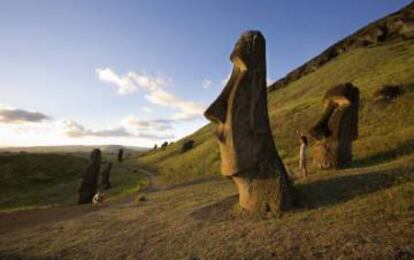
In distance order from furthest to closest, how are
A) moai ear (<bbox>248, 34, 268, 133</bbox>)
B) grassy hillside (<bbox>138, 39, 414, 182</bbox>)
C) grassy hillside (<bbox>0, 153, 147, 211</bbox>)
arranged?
grassy hillside (<bbox>0, 153, 147, 211</bbox>), grassy hillside (<bbox>138, 39, 414, 182</bbox>), moai ear (<bbox>248, 34, 268, 133</bbox>)

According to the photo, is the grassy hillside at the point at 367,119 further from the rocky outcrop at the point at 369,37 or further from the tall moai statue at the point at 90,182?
the rocky outcrop at the point at 369,37

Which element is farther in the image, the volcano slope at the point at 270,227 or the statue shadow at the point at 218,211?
the statue shadow at the point at 218,211

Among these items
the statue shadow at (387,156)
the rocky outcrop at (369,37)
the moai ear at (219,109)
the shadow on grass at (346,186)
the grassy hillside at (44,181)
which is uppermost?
the rocky outcrop at (369,37)

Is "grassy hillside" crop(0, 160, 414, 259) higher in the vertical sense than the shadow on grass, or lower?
lower

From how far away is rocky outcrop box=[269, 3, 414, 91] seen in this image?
8219 centimetres

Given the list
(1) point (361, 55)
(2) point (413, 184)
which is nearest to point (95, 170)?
(2) point (413, 184)

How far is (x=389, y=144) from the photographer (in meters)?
21.2

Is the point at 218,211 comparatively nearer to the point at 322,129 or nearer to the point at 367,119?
the point at 322,129

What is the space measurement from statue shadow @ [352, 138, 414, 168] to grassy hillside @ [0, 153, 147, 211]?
20.9 meters

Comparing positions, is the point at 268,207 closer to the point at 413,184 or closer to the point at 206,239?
the point at 206,239

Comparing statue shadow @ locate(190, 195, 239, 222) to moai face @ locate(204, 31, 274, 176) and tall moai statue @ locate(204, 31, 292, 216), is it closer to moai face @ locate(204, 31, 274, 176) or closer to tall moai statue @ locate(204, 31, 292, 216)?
tall moai statue @ locate(204, 31, 292, 216)

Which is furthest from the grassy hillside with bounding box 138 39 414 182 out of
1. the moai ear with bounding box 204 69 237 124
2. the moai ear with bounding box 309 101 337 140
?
the moai ear with bounding box 204 69 237 124

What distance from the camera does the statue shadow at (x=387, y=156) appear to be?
18.3m

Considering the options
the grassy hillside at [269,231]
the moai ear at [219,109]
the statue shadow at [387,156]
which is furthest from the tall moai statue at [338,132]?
the moai ear at [219,109]
